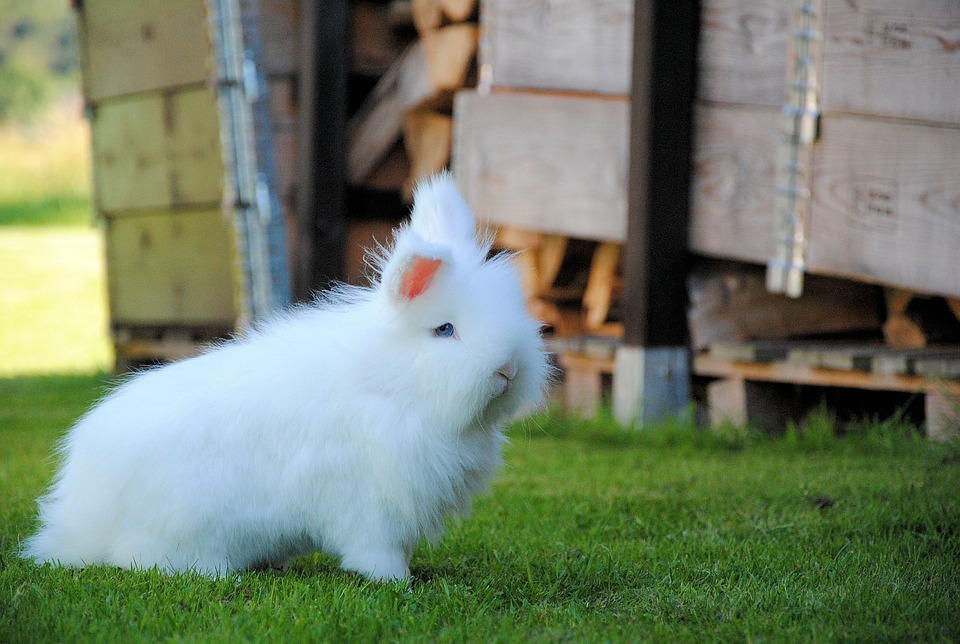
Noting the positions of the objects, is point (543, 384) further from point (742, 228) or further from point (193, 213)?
point (193, 213)

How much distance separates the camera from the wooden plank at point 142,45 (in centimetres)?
755

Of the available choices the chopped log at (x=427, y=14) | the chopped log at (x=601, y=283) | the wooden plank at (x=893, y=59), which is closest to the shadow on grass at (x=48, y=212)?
the chopped log at (x=427, y=14)

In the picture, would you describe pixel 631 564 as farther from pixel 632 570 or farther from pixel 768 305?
pixel 768 305

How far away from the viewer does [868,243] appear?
182 inches

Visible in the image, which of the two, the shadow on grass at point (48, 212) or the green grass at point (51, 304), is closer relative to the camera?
the green grass at point (51, 304)

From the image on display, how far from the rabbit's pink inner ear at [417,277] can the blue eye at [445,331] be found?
10 centimetres

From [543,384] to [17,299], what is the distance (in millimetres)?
11898

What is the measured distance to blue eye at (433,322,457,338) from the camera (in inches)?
111

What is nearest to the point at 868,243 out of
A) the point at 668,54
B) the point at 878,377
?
the point at 878,377

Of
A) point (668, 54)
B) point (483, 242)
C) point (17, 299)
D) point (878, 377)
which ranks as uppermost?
point (668, 54)

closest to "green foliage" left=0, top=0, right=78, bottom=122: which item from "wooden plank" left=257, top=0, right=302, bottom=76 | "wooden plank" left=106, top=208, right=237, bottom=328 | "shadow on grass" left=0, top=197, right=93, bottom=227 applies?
"shadow on grass" left=0, top=197, right=93, bottom=227

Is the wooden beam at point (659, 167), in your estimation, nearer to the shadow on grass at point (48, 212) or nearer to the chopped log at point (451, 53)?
the chopped log at point (451, 53)

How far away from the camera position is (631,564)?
312cm

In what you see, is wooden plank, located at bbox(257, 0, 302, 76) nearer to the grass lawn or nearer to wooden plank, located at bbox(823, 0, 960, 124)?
the grass lawn
